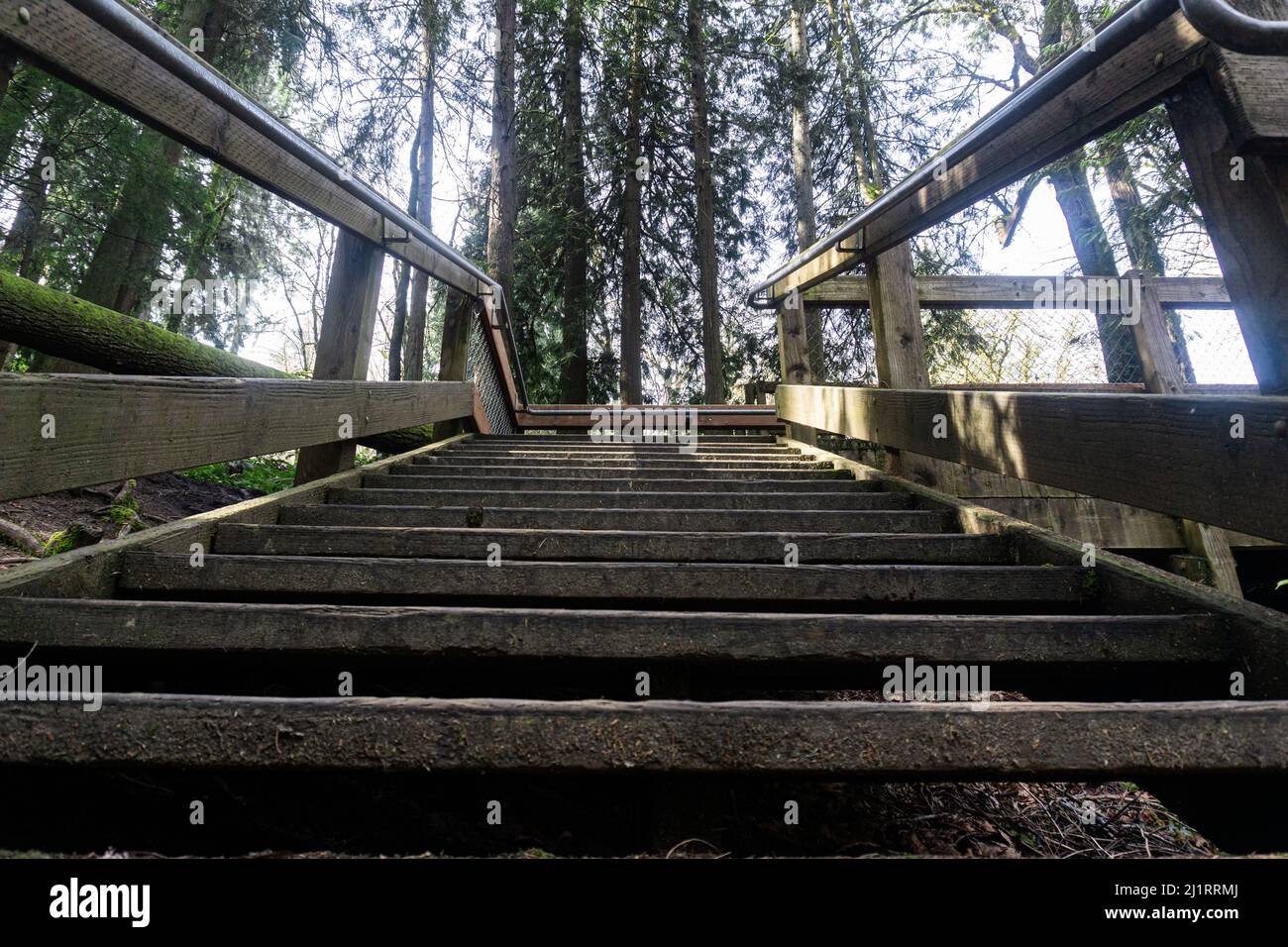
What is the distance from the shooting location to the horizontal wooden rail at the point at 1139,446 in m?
1.15

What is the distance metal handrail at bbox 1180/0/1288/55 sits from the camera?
3.38 feet

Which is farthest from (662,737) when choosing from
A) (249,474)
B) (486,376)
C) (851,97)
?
(851,97)

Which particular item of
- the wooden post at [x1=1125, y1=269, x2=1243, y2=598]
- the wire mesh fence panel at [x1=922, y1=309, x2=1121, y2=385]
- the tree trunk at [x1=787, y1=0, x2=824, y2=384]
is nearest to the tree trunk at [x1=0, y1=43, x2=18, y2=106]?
the wooden post at [x1=1125, y1=269, x2=1243, y2=598]

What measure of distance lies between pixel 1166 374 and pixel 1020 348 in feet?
37.9

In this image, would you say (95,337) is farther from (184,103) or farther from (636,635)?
(636,635)

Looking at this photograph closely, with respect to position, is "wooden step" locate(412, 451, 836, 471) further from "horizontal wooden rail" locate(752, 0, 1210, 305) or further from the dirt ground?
the dirt ground

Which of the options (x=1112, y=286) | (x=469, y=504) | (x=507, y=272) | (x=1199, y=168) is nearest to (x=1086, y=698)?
(x=1199, y=168)

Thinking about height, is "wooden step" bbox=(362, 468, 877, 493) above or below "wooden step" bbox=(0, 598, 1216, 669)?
above

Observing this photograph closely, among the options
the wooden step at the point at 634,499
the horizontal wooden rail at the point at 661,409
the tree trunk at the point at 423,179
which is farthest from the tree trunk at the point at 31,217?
the wooden step at the point at 634,499

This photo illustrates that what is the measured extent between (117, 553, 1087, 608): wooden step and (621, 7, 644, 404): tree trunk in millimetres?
8946

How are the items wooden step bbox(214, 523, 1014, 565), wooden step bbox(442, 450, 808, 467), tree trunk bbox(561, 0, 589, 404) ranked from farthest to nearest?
tree trunk bbox(561, 0, 589, 404), wooden step bbox(442, 450, 808, 467), wooden step bbox(214, 523, 1014, 565)

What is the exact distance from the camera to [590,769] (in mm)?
977

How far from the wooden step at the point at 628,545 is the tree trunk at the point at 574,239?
8.72 meters
